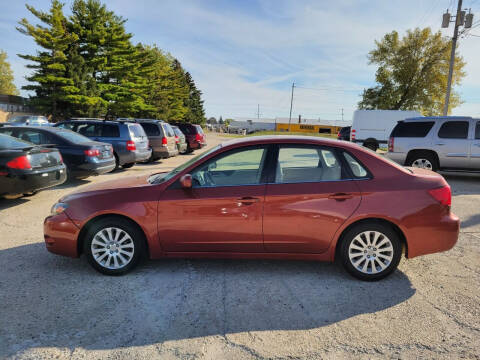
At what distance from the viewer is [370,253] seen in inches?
141

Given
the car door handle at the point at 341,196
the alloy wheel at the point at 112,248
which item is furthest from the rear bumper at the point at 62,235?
the car door handle at the point at 341,196

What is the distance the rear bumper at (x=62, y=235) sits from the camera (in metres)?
3.69

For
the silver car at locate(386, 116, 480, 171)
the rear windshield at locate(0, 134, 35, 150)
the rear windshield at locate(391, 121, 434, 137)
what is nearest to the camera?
the rear windshield at locate(0, 134, 35, 150)

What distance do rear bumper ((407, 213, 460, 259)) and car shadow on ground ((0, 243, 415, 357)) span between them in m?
0.42

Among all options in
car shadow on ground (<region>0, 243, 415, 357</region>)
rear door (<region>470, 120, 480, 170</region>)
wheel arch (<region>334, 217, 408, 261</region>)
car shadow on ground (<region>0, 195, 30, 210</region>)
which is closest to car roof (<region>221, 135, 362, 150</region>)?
wheel arch (<region>334, 217, 408, 261</region>)

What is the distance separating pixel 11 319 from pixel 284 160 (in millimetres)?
2943

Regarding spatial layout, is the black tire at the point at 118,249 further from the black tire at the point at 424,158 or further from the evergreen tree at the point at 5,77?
the evergreen tree at the point at 5,77

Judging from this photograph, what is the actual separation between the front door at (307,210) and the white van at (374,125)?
56.2 ft

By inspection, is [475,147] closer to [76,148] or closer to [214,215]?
[214,215]

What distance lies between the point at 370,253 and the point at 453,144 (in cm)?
848

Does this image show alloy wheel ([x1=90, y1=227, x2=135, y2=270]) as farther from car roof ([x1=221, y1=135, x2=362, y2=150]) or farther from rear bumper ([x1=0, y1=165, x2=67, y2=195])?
rear bumper ([x1=0, y1=165, x2=67, y2=195])

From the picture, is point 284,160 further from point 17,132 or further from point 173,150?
point 173,150

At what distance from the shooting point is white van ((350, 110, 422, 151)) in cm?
1947

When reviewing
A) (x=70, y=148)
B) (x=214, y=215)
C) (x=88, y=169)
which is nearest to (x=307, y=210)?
(x=214, y=215)
